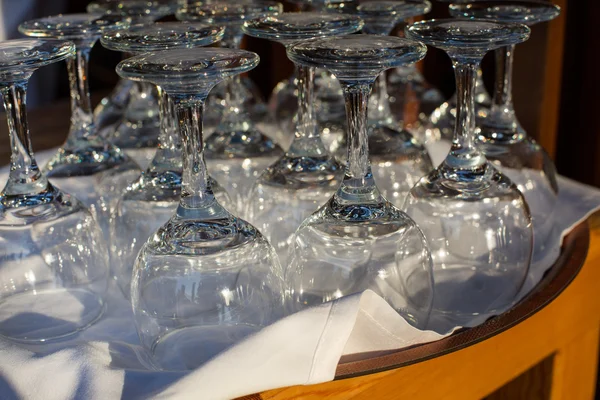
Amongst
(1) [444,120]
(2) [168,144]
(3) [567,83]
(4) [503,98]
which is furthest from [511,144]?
(3) [567,83]

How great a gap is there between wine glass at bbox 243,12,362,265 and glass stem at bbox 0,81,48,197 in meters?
0.14

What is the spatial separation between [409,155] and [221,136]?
0.14 meters

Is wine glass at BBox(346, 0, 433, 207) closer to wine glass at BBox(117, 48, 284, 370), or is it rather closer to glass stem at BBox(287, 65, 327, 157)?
glass stem at BBox(287, 65, 327, 157)

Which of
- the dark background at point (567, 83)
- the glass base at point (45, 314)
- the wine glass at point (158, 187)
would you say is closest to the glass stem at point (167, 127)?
the wine glass at point (158, 187)

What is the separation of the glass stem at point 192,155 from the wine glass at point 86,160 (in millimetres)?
171

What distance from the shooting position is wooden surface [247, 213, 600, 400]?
16.5 inches

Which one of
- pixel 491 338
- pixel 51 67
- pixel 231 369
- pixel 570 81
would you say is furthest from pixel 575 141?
pixel 51 67

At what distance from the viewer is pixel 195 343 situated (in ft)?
1.39

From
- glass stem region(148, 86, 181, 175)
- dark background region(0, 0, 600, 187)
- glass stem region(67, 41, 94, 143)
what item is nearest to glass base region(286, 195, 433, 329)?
glass stem region(148, 86, 181, 175)

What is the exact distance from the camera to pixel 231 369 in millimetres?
384

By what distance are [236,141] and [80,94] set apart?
4.7 inches

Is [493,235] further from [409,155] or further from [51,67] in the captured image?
[51,67]

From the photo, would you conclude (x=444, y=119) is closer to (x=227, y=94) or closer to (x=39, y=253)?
(x=227, y=94)

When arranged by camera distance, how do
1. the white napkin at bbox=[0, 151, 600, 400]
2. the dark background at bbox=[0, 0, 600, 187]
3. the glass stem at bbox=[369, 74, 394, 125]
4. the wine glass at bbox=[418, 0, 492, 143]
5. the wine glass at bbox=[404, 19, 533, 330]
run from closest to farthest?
the white napkin at bbox=[0, 151, 600, 400] → the wine glass at bbox=[404, 19, 533, 330] → the glass stem at bbox=[369, 74, 394, 125] → the wine glass at bbox=[418, 0, 492, 143] → the dark background at bbox=[0, 0, 600, 187]
